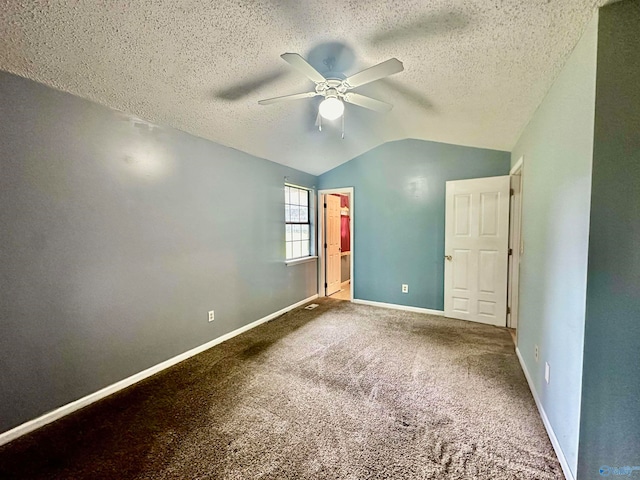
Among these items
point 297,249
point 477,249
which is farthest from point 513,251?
point 297,249

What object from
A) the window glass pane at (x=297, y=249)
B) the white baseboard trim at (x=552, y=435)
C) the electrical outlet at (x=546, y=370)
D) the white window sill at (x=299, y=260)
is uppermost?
the window glass pane at (x=297, y=249)

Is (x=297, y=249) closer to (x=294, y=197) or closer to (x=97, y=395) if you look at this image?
(x=294, y=197)

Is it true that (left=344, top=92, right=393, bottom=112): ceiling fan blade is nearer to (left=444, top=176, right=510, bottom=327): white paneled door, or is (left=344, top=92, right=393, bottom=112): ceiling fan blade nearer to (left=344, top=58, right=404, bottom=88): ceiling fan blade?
(left=344, top=58, right=404, bottom=88): ceiling fan blade

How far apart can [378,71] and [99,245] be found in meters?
2.37

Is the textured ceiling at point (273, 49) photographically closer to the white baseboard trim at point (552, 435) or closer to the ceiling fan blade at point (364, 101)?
the ceiling fan blade at point (364, 101)

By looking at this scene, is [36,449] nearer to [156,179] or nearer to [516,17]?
[156,179]

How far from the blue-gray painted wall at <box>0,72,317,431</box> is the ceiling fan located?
1339 mm

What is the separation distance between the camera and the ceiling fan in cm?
149

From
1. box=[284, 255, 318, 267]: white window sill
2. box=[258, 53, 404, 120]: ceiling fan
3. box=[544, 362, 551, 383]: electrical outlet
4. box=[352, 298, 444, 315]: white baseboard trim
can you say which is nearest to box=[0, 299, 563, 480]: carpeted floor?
box=[544, 362, 551, 383]: electrical outlet

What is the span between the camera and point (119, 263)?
224 centimetres

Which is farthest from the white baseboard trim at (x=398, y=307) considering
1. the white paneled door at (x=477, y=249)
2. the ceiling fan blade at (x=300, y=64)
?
the ceiling fan blade at (x=300, y=64)

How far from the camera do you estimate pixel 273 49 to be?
5.83 feet

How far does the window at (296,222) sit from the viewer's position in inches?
173

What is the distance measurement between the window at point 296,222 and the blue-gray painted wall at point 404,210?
0.67 meters
